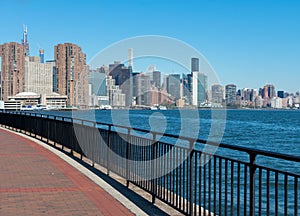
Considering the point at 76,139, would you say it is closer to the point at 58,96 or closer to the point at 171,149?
the point at 171,149

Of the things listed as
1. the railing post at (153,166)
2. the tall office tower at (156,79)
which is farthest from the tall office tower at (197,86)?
the railing post at (153,166)

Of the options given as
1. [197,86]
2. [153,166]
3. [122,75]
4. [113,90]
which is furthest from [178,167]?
[113,90]

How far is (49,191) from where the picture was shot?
8.46 meters

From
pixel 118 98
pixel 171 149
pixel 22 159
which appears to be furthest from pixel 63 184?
pixel 118 98

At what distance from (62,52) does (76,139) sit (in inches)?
6418

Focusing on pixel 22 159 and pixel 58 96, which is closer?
pixel 22 159

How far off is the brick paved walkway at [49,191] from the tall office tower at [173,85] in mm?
4791

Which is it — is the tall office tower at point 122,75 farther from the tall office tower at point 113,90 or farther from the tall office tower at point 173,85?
the tall office tower at point 173,85

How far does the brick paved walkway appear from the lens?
703 cm

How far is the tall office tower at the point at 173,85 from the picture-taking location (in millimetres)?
15102

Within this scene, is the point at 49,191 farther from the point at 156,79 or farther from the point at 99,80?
the point at 99,80

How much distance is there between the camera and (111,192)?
27.8 feet

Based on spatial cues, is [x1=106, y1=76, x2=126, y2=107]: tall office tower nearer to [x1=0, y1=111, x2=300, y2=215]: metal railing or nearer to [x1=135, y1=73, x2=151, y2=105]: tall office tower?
[x1=135, y1=73, x2=151, y2=105]: tall office tower

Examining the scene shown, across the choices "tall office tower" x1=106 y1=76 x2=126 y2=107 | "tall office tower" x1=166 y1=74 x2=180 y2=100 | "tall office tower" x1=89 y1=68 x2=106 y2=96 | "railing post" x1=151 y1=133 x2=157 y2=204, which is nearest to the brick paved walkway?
"railing post" x1=151 y1=133 x2=157 y2=204
